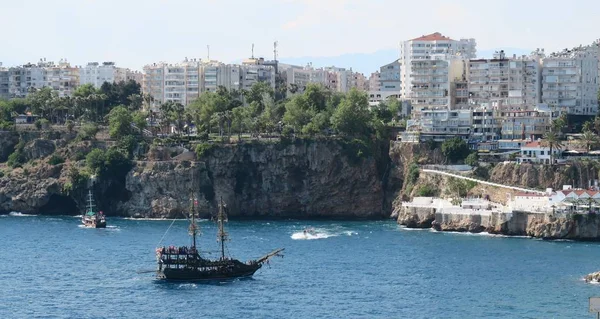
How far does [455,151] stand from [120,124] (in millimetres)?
43587

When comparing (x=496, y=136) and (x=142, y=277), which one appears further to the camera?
(x=496, y=136)

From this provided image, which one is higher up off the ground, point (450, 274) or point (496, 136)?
point (496, 136)

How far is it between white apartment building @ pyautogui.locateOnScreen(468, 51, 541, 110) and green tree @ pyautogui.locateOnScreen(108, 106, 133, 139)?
4553 cm

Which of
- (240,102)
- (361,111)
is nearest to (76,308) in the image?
(361,111)

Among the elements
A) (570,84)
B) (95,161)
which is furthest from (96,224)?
(570,84)

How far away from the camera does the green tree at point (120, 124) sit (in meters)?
178

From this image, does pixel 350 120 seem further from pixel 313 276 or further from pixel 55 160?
pixel 313 276

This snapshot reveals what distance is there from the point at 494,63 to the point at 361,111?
2451cm

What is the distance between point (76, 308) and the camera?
100188 millimetres

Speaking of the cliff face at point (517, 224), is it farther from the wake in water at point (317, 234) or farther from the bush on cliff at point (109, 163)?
the bush on cliff at point (109, 163)

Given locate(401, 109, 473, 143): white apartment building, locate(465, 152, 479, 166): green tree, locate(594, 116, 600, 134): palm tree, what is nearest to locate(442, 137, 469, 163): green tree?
locate(465, 152, 479, 166): green tree

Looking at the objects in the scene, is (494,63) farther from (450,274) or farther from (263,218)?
(450,274)

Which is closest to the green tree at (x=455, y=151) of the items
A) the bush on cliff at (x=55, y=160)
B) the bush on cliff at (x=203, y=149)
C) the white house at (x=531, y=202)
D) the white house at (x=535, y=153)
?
the white house at (x=535, y=153)

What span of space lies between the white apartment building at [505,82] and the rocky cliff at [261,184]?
77.9 ft
